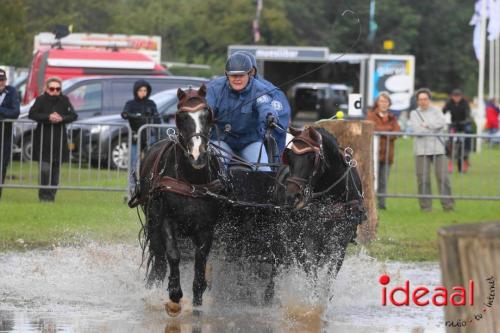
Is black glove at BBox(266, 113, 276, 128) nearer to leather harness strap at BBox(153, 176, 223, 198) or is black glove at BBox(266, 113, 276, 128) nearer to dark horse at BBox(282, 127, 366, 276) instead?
dark horse at BBox(282, 127, 366, 276)

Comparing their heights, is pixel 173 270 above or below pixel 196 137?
below

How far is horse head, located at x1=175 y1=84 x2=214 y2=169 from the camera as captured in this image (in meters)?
9.41

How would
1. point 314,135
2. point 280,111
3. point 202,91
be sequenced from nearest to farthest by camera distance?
point 202,91 < point 314,135 < point 280,111

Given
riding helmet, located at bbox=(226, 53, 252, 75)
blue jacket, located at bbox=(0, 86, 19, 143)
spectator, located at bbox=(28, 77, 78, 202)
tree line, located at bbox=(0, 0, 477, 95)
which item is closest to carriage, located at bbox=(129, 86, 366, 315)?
riding helmet, located at bbox=(226, 53, 252, 75)

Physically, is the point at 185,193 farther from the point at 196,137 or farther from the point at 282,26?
the point at 282,26

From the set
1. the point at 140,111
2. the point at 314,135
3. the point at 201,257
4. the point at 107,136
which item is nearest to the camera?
the point at 314,135

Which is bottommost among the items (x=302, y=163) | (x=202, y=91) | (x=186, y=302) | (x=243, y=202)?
(x=186, y=302)

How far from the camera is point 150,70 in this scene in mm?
28578

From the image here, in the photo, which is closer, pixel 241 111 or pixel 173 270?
pixel 173 270

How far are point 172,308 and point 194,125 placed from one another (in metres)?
1.41

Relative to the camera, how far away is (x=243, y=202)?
10211 millimetres

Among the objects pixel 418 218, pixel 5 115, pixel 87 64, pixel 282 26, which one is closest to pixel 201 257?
pixel 5 115

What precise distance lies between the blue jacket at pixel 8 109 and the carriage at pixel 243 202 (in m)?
7.06

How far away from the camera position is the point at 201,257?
995 centimetres
